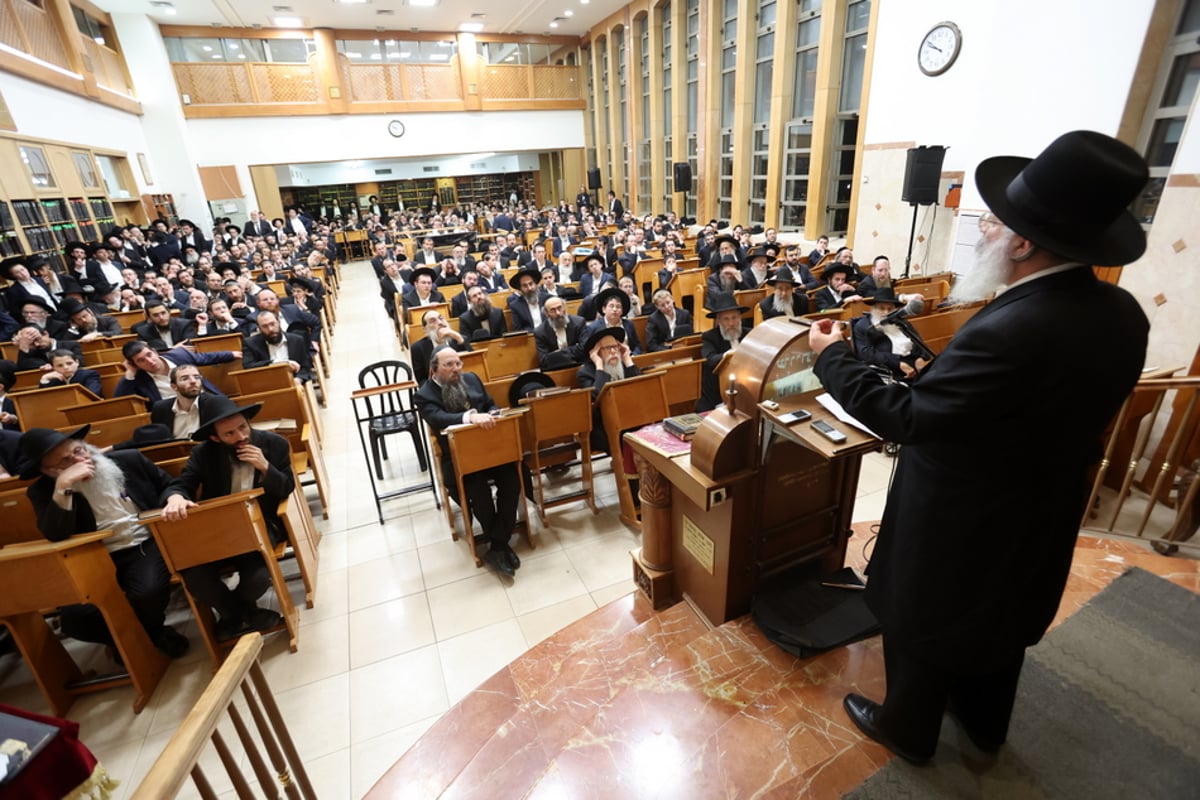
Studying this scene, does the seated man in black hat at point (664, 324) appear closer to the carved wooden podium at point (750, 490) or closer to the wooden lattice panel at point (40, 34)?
the carved wooden podium at point (750, 490)

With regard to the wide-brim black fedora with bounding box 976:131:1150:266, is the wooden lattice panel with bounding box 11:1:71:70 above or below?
above

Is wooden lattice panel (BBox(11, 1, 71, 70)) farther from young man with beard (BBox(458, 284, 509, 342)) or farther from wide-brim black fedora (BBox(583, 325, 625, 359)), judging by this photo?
wide-brim black fedora (BBox(583, 325, 625, 359))

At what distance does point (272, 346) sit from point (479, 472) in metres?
3.25

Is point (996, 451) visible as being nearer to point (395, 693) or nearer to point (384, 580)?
point (395, 693)

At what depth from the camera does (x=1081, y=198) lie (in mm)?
1144

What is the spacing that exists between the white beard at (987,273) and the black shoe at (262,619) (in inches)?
136

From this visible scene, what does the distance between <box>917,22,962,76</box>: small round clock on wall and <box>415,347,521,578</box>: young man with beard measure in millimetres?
7206

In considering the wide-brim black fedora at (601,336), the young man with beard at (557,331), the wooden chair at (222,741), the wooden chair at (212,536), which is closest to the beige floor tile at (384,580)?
the wooden chair at (212,536)

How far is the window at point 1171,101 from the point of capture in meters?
4.47

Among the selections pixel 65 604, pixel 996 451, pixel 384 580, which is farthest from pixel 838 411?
pixel 65 604

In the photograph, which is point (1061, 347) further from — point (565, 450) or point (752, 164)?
point (752, 164)

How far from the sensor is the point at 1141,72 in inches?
183

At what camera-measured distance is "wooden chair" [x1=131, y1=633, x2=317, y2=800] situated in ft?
3.32

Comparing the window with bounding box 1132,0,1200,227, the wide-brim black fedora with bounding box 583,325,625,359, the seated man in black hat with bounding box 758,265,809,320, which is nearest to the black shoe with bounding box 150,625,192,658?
the wide-brim black fedora with bounding box 583,325,625,359
